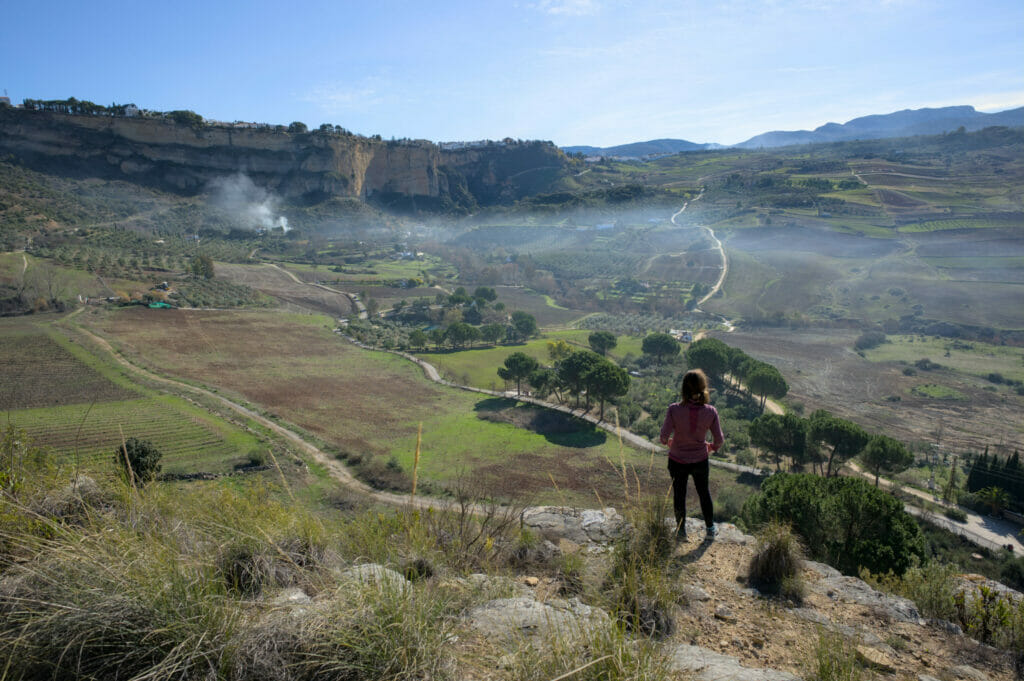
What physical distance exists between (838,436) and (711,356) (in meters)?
16.8

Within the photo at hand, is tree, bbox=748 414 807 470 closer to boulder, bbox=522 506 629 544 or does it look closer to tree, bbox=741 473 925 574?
tree, bbox=741 473 925 574

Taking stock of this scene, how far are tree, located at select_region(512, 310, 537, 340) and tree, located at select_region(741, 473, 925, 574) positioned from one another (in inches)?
1835

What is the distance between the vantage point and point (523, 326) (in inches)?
2188

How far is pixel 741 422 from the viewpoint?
33.5 metres

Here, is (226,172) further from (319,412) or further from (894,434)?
(894,434)

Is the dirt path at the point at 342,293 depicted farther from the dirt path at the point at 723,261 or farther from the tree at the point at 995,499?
the tree at the point at 995,499

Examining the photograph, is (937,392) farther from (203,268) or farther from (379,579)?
(203,268)

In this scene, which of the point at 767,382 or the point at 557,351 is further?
the point at 557,351

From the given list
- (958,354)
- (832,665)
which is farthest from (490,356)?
(958,354)

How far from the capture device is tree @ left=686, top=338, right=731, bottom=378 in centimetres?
4153

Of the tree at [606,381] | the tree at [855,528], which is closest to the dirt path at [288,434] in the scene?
the tree at [855,528]

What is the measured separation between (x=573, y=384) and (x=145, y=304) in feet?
132

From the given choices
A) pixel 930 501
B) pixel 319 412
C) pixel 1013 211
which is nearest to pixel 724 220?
pixel 1013 211

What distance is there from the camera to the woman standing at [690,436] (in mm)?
5512
